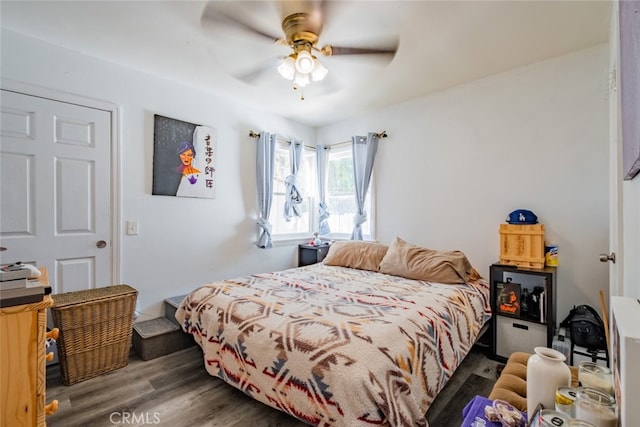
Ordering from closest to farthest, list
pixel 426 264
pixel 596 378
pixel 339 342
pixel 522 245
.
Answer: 1. pixel 596 378
2. pixel 339 342
3. pixel 522 245
4. pixel 426 264

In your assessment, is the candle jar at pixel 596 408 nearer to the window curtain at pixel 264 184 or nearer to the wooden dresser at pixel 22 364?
the wooden dresser at pixel 22 364

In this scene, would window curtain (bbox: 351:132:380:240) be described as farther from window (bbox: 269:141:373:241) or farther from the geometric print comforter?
the geometric print comforter

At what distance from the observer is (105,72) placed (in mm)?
2494

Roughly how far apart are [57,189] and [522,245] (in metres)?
3.83

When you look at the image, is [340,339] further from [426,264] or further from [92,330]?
[92,330]

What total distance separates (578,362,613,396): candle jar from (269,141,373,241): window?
2.81m

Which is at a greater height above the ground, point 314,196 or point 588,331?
point 314,196

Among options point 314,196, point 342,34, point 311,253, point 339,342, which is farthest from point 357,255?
point 342,34

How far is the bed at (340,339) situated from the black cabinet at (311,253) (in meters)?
1.32

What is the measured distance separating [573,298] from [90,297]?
3815 mm

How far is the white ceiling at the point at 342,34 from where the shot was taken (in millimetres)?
1823

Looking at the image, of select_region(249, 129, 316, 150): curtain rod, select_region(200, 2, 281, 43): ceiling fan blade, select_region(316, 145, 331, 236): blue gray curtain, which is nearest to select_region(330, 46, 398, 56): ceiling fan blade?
select_region(200, 2, 281, 43): ceiling fan blade

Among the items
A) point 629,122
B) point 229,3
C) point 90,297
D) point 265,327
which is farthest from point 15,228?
point 629,122

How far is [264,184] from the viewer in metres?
3.54
